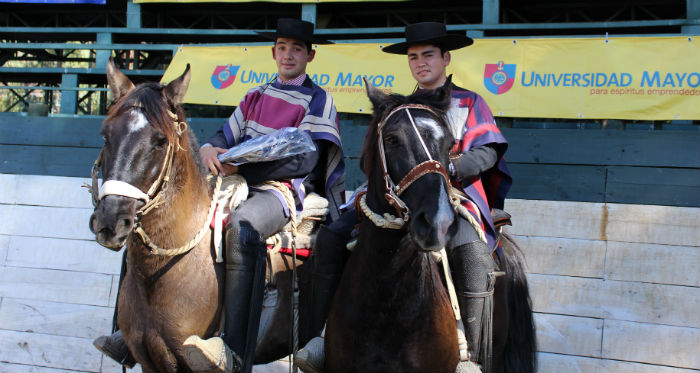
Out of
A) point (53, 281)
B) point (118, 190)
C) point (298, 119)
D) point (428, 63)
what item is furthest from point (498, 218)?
point (53, 281)

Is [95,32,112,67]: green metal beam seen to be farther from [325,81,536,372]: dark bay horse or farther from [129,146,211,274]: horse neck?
[325,81,536,372]: dark bay horse

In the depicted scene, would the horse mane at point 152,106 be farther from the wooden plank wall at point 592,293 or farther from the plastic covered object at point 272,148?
the wooden plank wall at point 592,293

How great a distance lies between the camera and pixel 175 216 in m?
3.34

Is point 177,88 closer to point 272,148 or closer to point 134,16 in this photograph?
point 272,148

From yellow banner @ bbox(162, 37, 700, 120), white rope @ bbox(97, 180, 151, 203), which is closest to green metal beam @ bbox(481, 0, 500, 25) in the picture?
yellow banner @ bbox(162, 37, 700, 120)

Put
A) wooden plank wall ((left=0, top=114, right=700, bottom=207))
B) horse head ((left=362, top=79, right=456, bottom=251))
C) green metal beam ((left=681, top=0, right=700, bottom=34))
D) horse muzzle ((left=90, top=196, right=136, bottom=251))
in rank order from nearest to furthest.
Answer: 1. horse head ((left=362, top=79, right=456, bottom=251))
2. horse muzzle ((left=90, top=196, right=136, bottom=251))
3. wooden plank wall ((left=0, top=114, right=700, bottom=207))
4. green metal beam ((left=681, top=0, right=700, bottom=34))

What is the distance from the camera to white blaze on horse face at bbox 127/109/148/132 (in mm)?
3012

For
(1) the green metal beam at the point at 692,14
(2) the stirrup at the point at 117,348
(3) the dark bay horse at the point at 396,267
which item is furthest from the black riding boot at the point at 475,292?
(1) the green metal beam at the point at 692,14

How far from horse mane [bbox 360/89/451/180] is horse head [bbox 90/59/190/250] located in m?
1.02

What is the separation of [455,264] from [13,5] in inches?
324

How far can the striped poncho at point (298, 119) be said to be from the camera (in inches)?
164

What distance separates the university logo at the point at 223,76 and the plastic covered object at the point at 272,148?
3.05m

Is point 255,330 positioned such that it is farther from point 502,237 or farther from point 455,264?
point 502,237

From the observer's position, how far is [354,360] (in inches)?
123
